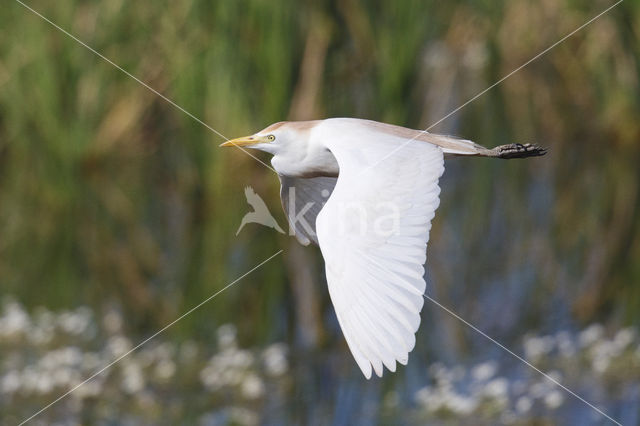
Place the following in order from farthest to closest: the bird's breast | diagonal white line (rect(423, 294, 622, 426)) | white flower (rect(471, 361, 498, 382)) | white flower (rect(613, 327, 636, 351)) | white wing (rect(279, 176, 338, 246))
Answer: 1. white flower (rect(613, 327, 636, 351))
2. white flower (rect(471, 361, 498, 382))
3. diagonal white line (rect(423, 294, 622, 426))
4. white wing (rect(279, 176, 338, 246))
5. the bird's breast

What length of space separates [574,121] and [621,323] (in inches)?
78.0

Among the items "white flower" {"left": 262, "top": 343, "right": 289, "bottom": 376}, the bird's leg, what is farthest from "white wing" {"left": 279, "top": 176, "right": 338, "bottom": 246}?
"white flower" {"left": 262, "top": 343, "right": 289, "bottom": 376}

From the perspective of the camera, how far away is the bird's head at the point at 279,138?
194 centimetres

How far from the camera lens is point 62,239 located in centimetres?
480

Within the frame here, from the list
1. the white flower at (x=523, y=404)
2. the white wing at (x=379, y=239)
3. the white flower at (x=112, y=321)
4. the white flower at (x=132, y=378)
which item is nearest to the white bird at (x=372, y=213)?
the white wing at (x=379, y=239)

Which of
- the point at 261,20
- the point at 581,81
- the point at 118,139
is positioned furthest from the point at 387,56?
the point at 581,81

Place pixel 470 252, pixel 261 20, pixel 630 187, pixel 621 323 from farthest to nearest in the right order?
pixel 630 187 < pixel 470 252 < pixel 261 20 < pixel 621 323

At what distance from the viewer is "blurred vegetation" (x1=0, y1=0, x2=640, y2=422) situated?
12.5 feet

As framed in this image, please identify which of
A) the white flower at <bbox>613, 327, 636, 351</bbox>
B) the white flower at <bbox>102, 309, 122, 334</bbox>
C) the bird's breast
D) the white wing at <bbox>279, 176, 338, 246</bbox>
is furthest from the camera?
the white flower at <bbox>102, 309, 122, 334</bbox>

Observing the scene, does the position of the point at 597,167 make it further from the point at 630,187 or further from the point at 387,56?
the point at 387,56

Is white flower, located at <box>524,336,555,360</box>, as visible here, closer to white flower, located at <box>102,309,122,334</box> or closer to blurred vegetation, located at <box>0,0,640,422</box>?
blurred vegetation, located at <box>0,0,640,422</box>

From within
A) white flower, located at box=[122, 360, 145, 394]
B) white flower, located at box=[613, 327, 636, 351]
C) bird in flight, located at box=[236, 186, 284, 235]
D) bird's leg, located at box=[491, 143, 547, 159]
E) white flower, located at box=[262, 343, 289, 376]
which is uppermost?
bird in flight, located at box=[236, 186, 284, 235]

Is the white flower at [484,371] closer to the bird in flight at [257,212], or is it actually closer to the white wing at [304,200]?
the bird in flight at [257,212]

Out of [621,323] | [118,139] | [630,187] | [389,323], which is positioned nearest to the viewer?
[389,323]
